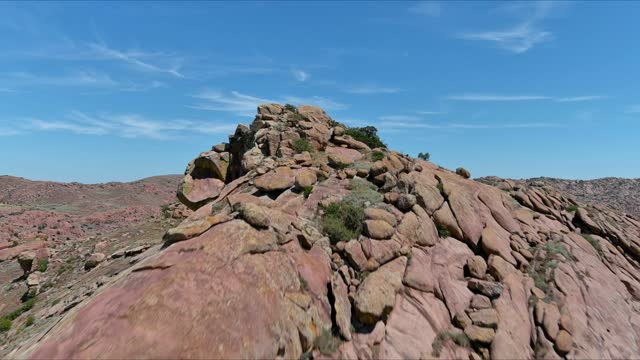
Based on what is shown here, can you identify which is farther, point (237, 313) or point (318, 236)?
point (318, 236)

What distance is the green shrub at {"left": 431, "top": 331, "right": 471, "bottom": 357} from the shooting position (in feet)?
38.2

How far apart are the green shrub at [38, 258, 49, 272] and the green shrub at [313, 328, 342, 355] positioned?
23.7 meters

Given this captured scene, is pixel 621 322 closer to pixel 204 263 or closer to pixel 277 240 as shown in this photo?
pixel 277 240

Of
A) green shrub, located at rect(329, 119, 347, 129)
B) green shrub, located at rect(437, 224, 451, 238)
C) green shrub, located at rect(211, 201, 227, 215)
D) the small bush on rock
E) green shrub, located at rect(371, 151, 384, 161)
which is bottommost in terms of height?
the small bush on rock

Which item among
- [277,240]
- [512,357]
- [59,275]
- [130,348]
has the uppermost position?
[277,240]

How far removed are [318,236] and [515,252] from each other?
376 inches

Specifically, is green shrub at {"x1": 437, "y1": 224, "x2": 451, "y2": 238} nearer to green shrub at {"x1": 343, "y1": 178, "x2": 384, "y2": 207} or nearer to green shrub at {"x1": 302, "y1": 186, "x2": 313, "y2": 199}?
green shrub at {"x1": 343, "y1": 178, "x2": 384, "y2": 207}

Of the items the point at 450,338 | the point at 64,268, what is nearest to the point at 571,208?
the point at 450,338

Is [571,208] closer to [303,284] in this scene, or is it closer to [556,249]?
[556,249]

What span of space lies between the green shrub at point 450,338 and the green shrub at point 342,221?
442 cm

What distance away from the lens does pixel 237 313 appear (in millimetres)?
9242

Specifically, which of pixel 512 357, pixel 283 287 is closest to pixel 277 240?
pixel 283 287

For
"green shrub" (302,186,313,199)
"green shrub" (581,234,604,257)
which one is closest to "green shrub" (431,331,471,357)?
"green shrub" (302,186,313,199)

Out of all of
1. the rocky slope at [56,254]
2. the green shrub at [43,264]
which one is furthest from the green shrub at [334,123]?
the green shrub at [43,264]
